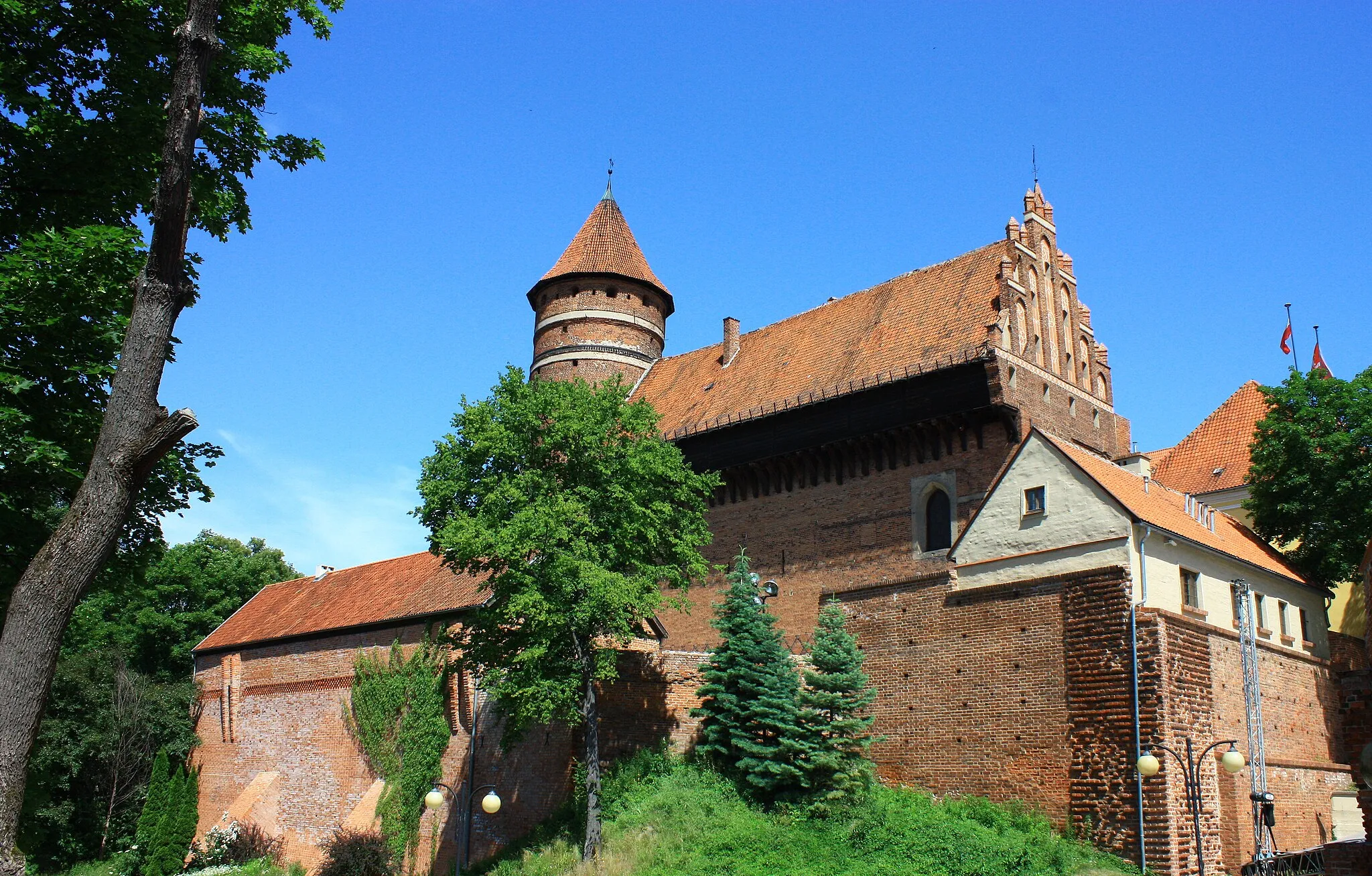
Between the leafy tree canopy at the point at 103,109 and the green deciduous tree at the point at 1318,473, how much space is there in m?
21.2

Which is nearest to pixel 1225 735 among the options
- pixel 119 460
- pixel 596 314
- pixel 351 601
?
pixel 119 460

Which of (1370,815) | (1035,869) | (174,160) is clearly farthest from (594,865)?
(174,160)

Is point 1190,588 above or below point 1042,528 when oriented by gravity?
below

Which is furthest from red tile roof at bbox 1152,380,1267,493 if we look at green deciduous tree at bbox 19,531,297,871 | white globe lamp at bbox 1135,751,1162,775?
green deciduous tree at bbox 19,531,297,871

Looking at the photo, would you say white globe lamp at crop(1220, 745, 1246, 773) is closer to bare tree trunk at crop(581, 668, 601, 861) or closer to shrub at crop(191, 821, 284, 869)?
bare tree trunk at crop(581, 668, 601, 861)

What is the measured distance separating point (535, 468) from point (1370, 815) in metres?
13.8

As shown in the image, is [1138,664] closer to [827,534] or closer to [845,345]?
[827,534]

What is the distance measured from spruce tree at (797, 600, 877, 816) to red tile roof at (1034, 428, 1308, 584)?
490cm

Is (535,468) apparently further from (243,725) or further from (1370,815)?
(243,725)

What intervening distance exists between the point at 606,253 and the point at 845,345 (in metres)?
9.82

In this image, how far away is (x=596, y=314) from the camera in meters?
35.1

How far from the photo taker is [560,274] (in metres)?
35.2

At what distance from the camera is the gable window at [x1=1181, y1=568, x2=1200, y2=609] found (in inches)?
764

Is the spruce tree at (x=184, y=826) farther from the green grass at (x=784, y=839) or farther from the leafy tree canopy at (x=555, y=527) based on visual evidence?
the leafy tree canopy at (x=555, y=527)
